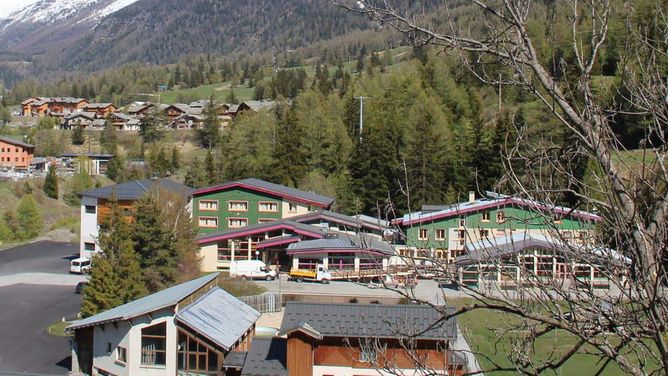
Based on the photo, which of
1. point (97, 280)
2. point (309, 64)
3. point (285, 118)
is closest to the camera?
point (97, 280)

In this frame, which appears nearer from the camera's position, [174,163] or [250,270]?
[250,270]

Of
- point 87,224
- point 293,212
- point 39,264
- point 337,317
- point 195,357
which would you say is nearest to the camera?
point 337,317

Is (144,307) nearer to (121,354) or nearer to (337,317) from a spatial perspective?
(121,354)

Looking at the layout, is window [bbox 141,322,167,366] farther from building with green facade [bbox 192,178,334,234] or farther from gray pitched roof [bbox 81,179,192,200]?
building with green facade [bbox 192,178,334,234]

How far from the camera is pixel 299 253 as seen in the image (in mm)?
23891

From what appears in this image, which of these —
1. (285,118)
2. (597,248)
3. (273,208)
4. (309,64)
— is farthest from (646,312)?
(309,64)

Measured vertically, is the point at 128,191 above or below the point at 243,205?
above

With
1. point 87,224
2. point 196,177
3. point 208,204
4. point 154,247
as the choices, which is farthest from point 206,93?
point 154,247

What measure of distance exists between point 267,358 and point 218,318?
70.4 inches

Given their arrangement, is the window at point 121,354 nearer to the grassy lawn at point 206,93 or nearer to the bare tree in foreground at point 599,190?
the bare tree in foreground at point 599,190

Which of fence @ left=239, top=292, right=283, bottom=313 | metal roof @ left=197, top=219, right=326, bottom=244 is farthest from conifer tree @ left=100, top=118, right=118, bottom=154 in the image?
fence @ left=239, top=292, right=283, bottom=313

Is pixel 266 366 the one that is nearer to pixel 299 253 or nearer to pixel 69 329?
pixel 69 329

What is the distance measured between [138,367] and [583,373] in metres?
7.39

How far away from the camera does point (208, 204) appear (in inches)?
1120
